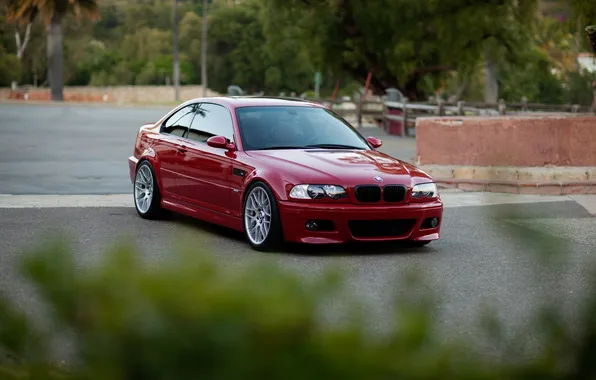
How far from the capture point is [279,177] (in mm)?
11164

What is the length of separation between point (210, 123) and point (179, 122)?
0.77 m

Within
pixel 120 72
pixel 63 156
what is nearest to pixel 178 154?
pixel 63 156

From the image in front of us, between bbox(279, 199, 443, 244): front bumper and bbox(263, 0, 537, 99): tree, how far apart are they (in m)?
31.8

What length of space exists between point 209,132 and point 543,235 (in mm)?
10392

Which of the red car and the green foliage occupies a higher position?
the red car

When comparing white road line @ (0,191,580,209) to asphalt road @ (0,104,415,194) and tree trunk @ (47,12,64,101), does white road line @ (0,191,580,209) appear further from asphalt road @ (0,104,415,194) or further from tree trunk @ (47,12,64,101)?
tree trunk @ (47,12,64,101)

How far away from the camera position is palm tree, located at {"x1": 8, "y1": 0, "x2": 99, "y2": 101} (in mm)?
80062

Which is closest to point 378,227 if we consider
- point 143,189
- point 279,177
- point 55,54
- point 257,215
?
point 279,177

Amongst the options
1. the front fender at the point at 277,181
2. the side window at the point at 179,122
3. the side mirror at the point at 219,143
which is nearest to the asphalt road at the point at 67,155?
the side window at the point at 179,122

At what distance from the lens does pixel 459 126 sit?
19.8m

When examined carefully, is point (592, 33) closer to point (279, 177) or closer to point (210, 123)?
point (210, 123)

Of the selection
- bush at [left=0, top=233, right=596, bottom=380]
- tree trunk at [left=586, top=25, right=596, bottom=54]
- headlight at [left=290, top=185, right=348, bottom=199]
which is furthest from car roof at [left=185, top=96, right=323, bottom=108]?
bush at [left=0, top=233, right=596, bottom=380]

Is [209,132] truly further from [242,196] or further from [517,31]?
[517,31]

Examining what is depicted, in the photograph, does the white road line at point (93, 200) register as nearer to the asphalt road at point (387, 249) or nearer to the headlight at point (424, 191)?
the asphalt road at point (387, 249)
